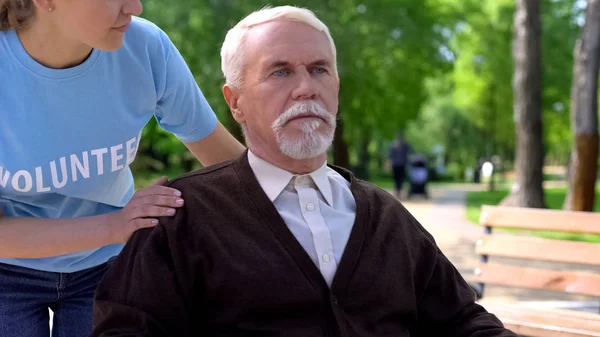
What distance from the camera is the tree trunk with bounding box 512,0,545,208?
13.3 m

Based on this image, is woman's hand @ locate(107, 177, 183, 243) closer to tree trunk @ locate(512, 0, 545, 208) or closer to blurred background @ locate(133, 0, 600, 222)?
blurred background @ locate(133, 0, 600, 222)

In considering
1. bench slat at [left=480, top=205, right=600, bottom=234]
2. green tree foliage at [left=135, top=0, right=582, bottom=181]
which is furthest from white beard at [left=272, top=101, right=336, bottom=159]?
green tree foliage at [left=135, top=0, right=582, bottom=181]

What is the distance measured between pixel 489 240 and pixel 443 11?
21.2m

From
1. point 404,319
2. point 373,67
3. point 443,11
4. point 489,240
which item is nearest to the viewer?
point 404,319

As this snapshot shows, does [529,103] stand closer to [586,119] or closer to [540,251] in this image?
[586,119]

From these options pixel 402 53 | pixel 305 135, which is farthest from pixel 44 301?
pixel 402 53

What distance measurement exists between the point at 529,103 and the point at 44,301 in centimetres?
1196

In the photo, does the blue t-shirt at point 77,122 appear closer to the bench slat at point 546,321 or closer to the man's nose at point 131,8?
the man's nose at point 131,8

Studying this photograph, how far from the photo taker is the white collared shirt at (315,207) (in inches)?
96.2

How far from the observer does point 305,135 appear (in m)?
2.50

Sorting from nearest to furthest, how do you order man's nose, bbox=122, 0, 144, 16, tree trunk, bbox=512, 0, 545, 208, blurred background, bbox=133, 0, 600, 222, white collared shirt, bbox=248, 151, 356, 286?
man's nose, bbox=122, 0, 144, 16
white collared shirt, bbox=248, 151, 356, 286
tree trunk, bbox=512, 0, 545, 208
blurred background, bbox=133, 0, 600, 222

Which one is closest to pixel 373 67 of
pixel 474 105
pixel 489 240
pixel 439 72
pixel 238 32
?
pixel 439 72

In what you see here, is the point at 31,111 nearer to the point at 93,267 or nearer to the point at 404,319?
the point at 93,267

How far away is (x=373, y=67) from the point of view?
22.9 m
